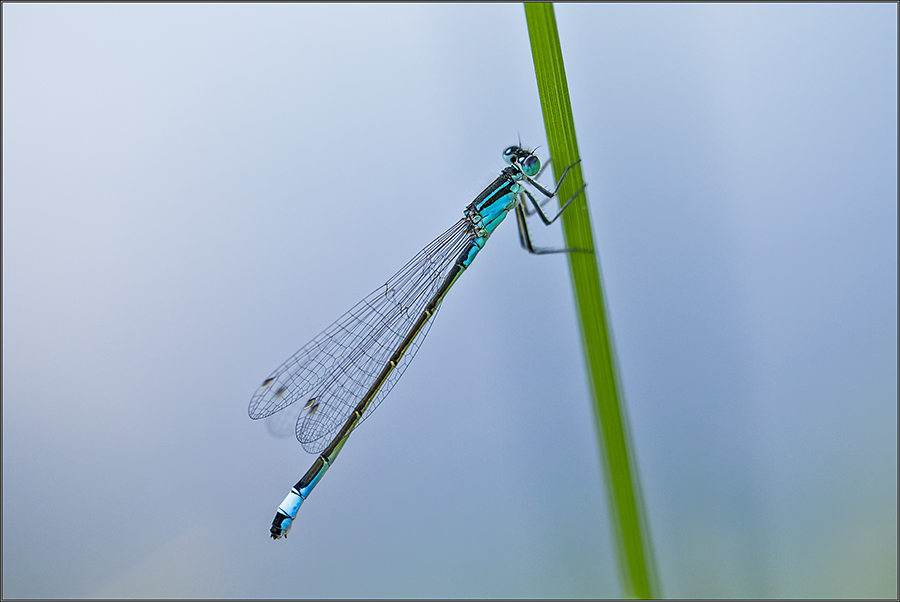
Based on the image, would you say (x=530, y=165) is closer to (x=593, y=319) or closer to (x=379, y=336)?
(x=593, y=319)

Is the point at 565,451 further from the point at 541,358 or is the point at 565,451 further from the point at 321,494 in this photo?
the point at 321,494

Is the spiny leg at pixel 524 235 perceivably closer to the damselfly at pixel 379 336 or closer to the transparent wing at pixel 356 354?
the damselfly at pixel 379 336

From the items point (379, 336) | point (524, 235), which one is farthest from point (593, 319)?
point (379, 336)

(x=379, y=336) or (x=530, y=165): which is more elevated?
(x=530, y=165)

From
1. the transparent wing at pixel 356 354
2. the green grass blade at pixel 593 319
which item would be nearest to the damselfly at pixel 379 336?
the transparent wing at pixel 356 354

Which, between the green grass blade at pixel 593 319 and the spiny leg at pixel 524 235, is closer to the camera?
the green grass blade at pixel 593 319
